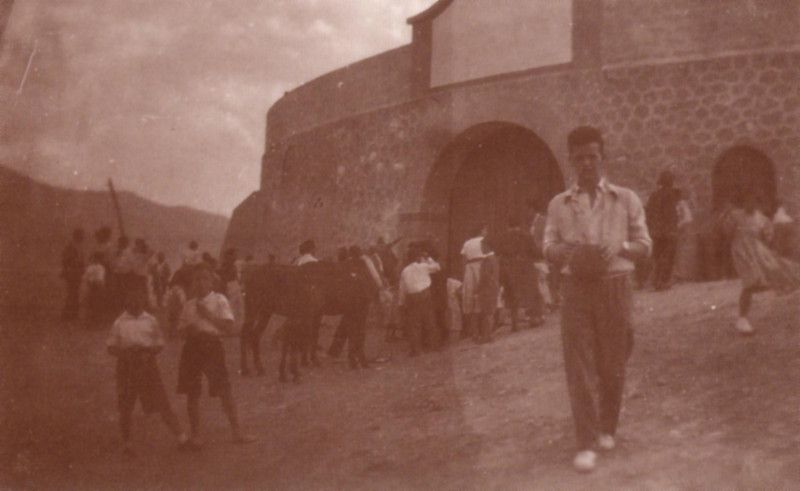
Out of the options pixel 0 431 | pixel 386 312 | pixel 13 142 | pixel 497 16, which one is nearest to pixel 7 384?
pixel 0 431

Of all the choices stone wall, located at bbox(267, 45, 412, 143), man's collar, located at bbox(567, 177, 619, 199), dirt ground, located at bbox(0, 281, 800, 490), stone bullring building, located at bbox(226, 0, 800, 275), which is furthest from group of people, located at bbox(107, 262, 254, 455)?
stone wall, located at bbox(267, 45, 412, 143)

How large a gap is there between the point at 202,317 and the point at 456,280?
4.06 meters

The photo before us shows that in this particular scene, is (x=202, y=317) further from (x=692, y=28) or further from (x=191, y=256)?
(x=692, y=28)

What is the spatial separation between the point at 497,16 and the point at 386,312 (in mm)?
2940

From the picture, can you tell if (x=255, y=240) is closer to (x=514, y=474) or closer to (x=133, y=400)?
(x=133, y=400)

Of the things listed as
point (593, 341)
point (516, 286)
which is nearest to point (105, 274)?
point (593, 341)

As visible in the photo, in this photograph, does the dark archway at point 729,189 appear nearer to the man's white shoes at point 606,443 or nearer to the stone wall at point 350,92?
the man's white shoes at point 606,443

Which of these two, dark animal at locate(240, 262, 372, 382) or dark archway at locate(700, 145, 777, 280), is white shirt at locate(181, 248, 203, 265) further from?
dark archway at locate(700, 145, 777, 280)

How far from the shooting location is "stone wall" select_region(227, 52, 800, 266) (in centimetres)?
650

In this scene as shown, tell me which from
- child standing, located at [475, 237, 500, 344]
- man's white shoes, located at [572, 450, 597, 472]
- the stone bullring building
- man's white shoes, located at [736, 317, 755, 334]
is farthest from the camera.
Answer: child standing, located at [475, 237, 500, 344]

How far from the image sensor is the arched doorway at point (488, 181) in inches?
280

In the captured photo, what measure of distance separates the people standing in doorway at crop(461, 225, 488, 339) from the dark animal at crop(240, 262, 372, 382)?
2.83 ft

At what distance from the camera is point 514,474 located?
3.73 m

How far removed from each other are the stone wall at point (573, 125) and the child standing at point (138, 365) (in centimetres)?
203
